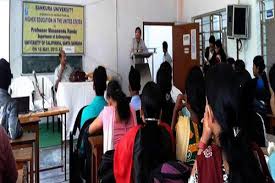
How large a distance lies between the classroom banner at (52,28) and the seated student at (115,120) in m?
4.66

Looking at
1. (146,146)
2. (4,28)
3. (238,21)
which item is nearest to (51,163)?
(146,146)

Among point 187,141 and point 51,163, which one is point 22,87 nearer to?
point 51,163

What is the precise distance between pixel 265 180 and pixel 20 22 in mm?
6127

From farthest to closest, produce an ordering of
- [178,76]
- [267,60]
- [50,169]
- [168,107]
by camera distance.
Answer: [178,76] → [267,60] → [50,169] → [168,107]

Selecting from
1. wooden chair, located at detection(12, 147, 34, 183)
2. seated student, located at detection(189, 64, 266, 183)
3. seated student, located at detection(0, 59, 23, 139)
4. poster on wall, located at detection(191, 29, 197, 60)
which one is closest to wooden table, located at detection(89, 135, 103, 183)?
wooden chair, located at detection(12, 147, 34, 183)

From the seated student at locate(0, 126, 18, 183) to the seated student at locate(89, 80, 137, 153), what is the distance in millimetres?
654

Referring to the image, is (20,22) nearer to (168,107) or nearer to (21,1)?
(21,1)

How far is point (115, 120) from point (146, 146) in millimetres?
572

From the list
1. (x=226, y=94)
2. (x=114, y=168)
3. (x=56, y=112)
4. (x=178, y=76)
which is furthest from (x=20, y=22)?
(x=226, y=94)

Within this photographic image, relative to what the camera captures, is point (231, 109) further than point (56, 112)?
No

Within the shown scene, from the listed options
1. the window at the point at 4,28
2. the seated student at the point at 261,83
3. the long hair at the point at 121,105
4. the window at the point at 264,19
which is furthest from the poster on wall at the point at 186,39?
the long hair at the point at 121,105

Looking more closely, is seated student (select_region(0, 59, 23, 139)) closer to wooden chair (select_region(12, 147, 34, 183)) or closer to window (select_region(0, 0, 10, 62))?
wooden chair (select_region(12, 147, 34, 183))

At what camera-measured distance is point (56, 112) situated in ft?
12.2

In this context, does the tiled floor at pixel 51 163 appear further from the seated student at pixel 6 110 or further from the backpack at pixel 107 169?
the backpack at pixel 107 169
